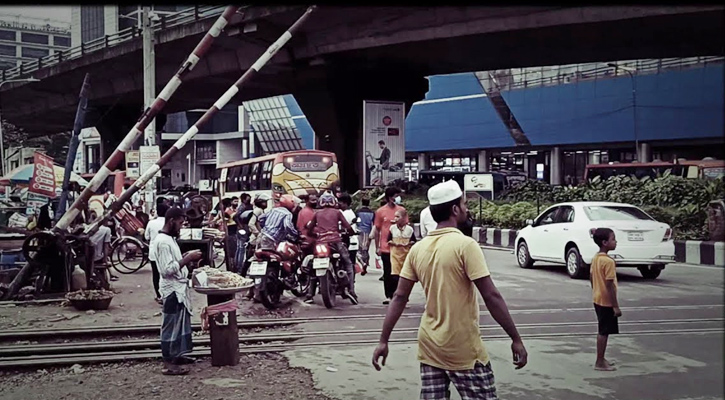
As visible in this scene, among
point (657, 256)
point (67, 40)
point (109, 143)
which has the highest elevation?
point (67, 40)

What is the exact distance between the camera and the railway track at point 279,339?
24.7ft

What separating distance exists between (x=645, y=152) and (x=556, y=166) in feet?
22.6

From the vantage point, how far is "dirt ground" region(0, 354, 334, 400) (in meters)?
6.20

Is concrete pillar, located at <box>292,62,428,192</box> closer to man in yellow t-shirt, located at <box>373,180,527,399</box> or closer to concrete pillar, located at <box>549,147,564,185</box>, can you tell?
concrete pillar, located at <box>549,147,564,185</box>

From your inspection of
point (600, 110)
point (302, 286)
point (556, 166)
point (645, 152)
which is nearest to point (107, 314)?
point (302, 286)

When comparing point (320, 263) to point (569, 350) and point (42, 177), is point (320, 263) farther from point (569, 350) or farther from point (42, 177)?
point (42, 177)

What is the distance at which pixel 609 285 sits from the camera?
21.0 ft

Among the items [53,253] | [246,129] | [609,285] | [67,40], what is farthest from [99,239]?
[246,129]

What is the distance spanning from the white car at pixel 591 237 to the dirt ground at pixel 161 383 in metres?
7.48

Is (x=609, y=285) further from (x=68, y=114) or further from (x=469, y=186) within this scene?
(x=68, y=114)

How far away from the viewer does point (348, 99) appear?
3089 cm

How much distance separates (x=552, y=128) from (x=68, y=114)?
2696cm

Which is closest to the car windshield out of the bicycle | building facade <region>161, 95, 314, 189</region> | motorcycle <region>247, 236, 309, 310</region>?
motorcycle <region>247, 236, 309, 310</region>

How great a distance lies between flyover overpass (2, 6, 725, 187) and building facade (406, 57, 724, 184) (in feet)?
22.0
